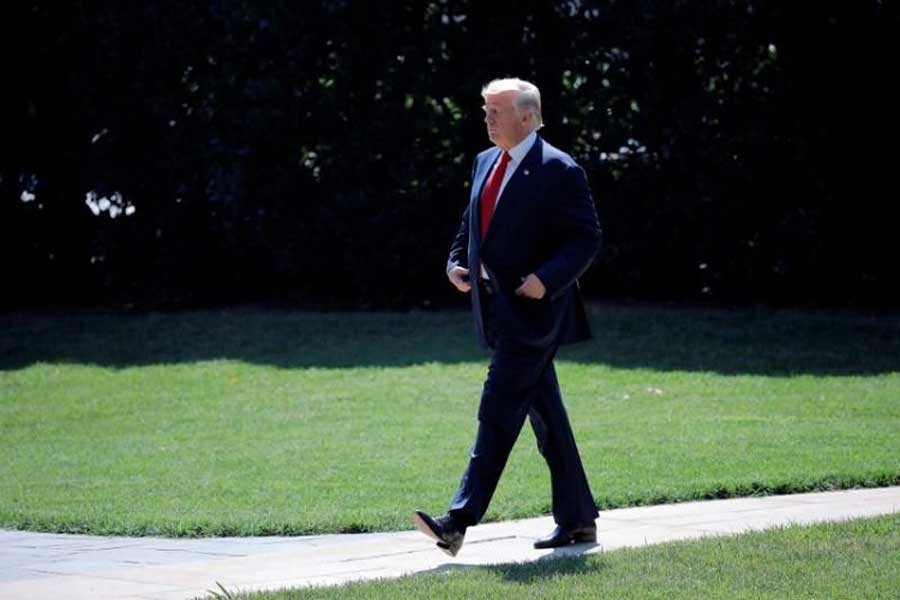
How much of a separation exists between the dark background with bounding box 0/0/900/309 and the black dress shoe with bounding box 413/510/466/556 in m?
8.63

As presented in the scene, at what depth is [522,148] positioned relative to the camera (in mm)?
7098

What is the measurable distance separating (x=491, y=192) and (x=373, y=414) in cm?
524

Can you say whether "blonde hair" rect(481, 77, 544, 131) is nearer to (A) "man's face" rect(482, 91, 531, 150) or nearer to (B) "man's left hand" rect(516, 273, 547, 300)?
(A) "man's face" rect(482, 91, 531, 150)

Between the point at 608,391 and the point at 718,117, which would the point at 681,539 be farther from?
the point at 718,117

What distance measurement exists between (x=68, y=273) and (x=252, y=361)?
4.34 meters

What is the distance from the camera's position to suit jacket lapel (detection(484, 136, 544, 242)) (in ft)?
23.1

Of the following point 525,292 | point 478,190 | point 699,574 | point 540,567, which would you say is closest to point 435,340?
point 478,190

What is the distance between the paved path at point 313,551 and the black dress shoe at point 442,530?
8cm

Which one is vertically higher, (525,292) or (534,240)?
(534,240)

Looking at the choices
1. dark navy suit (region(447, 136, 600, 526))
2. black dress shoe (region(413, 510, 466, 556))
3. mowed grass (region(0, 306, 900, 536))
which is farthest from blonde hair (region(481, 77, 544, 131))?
mowed grass (region(0, 306, 900, 536))

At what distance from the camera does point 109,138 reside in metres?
17.0

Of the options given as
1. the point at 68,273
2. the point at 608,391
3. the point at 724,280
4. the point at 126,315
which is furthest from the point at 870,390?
the point at 68,273

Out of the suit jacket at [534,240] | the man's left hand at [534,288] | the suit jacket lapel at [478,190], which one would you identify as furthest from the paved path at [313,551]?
the suit jacket lapel at [478,190]

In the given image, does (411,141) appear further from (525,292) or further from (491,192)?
(525,292)
